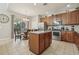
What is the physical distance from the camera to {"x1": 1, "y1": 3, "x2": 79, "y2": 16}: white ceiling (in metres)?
1.96

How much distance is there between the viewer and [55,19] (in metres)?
2.25

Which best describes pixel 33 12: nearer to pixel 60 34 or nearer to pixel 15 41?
pixel 15 41

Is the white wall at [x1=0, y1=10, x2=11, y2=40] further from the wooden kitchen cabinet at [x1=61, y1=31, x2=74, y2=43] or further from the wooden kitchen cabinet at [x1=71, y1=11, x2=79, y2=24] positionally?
the wooden kitchen cabinet at [x1=71, y1=11, x2=79, y2=24]

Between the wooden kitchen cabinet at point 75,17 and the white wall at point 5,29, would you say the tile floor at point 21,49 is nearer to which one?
the white wall at point 5,29

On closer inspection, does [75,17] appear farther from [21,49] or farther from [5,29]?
[5,29]

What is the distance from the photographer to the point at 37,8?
6.63 feet

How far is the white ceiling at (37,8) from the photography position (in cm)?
196

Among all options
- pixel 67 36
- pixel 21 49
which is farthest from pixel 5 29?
pixel 67 36

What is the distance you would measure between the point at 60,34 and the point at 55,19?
1.30ft

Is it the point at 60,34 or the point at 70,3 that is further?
the point at 60,34

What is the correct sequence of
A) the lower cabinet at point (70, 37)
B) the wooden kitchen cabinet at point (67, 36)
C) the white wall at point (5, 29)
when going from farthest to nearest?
the wooden kitchen cabinet at point (67, 36)
the lower cabinet at point (70, 37)
the white wall at point (5, 29)

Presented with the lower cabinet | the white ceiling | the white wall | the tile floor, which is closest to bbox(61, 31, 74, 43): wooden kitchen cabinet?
the lower cabinet

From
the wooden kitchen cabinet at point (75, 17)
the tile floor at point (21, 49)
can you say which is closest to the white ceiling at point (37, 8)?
the wooden kitchen cabinet at point (75, 17)
